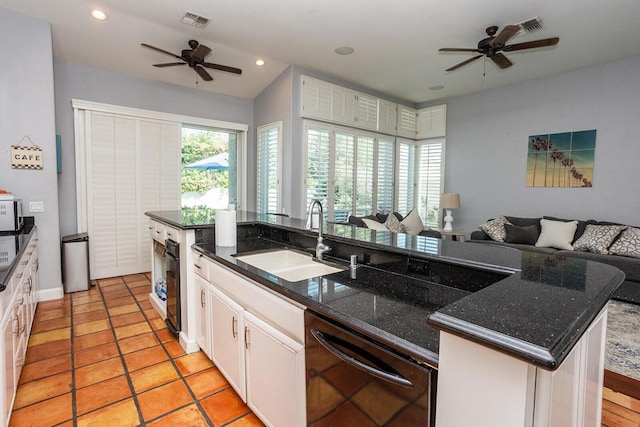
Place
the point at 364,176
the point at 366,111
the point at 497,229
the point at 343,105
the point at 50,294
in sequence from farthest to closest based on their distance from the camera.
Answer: the point at 364,176, the point at 366,111, the point at 343,105, the point at 497,229, the point at 50,294

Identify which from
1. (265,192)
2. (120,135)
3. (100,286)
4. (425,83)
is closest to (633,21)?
(425,83)

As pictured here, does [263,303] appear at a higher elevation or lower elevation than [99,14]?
lower

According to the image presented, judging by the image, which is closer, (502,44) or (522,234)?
(502,44)

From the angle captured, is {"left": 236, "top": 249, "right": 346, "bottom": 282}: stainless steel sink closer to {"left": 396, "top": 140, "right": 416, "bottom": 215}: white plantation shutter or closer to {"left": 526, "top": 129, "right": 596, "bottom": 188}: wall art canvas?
{"left": 396, "top": 140, "right": 416, "bottom": 215}: white plantation shutter

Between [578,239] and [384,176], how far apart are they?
3019mm

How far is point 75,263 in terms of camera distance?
380cm

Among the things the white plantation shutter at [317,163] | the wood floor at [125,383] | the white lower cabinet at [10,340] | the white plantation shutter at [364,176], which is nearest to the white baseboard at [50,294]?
the wood floor at [125,383]

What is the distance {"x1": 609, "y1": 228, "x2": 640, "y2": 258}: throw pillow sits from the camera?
11.8 ft

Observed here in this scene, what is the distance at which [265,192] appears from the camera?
5.36 metres

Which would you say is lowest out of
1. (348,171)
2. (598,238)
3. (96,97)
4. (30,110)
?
(598,238)

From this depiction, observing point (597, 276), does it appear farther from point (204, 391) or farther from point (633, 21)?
point (633, 21)

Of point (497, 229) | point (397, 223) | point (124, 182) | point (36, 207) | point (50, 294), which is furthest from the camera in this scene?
point (397, 223)

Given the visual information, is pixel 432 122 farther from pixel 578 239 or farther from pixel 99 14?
pixel 99 14

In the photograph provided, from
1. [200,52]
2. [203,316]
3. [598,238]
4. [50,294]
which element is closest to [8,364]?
[203,316]
